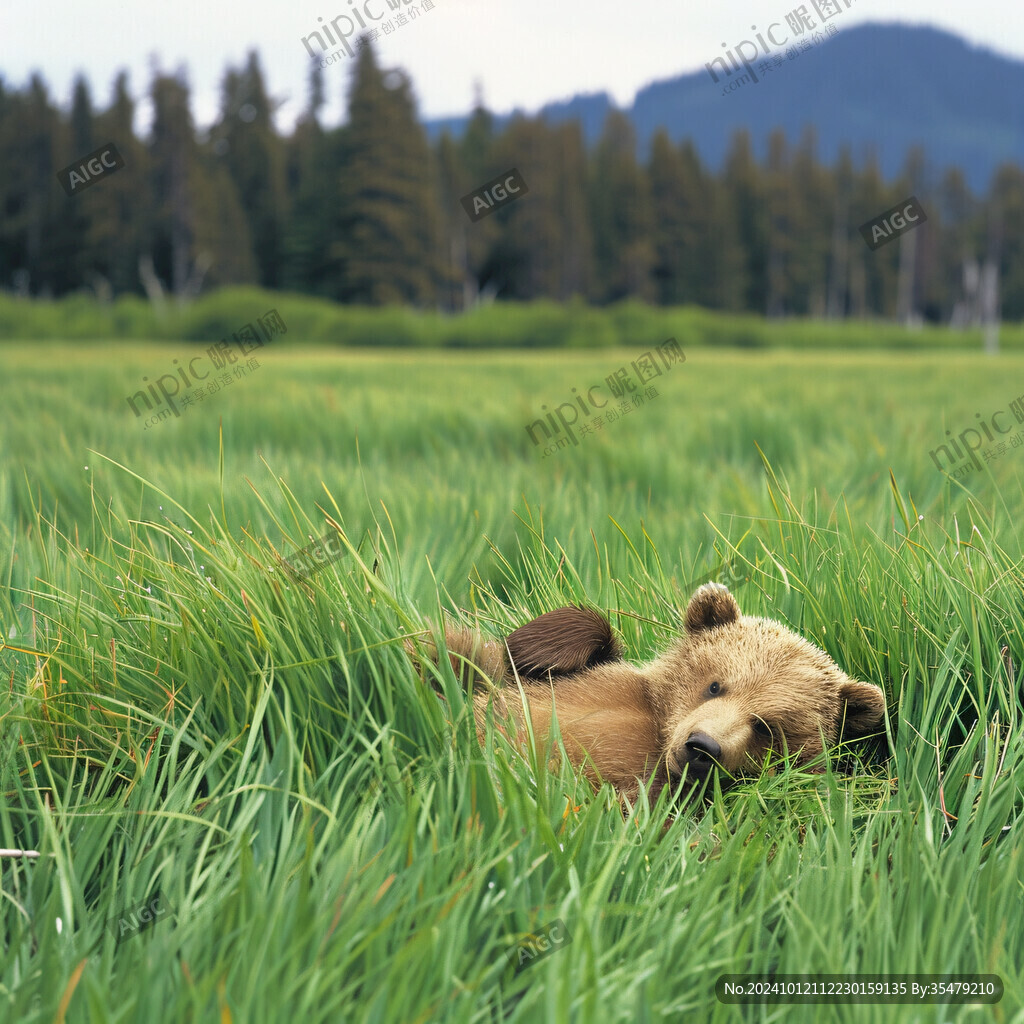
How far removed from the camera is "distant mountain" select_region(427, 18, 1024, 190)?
146 meters

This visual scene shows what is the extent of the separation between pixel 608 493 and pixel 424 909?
9.30 feet

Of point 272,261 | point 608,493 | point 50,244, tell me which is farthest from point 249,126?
point 608,493

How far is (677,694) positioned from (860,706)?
0.33 metres

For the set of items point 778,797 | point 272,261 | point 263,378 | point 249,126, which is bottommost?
point 778,797

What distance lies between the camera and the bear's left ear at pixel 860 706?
1.60 meters

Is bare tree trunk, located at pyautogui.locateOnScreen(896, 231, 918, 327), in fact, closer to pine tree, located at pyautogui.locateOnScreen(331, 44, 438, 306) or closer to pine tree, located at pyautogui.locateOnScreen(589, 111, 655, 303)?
pine tree, located at pyautogui.locateOnScreen(589, 111, 655, 303)

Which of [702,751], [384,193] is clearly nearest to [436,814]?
[702,751]

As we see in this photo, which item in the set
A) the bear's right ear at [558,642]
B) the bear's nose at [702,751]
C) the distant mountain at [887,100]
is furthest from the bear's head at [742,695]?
the distant mountain at [887,100]

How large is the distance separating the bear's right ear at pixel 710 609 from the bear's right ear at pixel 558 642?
17 cm

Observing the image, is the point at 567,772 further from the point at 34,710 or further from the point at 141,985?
the point at 34,710

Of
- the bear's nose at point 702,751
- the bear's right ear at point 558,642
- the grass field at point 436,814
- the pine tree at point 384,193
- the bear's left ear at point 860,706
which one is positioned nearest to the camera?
the grass field at point 436,814

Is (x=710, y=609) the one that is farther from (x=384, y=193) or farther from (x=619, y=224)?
(x=619, y=224)

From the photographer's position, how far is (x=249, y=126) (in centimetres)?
4366

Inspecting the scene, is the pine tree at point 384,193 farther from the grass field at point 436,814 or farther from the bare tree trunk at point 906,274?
the grass field at point 436,814
